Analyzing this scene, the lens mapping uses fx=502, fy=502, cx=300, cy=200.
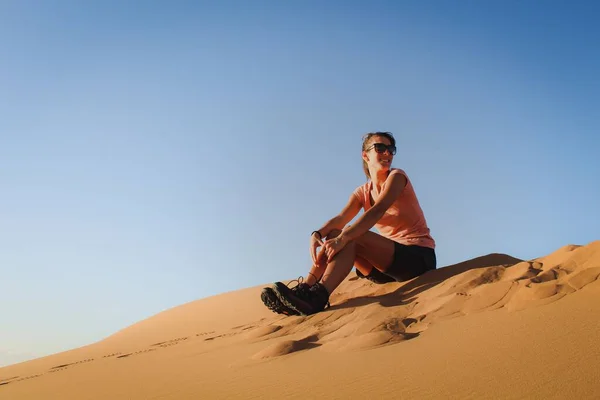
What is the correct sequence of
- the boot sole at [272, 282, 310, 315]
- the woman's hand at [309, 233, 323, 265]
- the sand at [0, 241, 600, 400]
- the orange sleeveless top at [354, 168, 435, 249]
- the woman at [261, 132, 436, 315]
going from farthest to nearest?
the orange sleeveless top at [354, 168, 435, 249], the woman's hand at [309, 233, 323, 265], the woman at [261, 132, 436, 315], the boot sole at [272, 282, 310, 315], the sand at [0, 241, 600, 400]

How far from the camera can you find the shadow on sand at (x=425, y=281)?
413cm

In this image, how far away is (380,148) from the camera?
4918 mm

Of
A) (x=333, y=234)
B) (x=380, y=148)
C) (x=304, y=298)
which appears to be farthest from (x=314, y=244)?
(x=380, y=148)

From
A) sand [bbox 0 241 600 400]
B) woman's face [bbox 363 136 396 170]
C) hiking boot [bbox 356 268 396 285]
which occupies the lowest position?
sand [bbox 0 241 600 400]

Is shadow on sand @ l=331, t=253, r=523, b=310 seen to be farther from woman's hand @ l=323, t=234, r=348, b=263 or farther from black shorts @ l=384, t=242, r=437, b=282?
woman's hand @ l=323, t=234, r=348, b=263

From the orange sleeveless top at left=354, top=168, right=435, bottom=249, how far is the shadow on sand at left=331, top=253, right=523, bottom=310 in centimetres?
34

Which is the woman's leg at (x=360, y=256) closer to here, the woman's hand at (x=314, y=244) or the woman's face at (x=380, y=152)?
the woman's hand at (x=314, y=244)

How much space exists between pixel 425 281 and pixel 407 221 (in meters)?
Answer: 0.68

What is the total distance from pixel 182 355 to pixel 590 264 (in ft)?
10.2

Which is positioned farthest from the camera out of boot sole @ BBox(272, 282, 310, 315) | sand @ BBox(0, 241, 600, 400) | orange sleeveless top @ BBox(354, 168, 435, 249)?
Answer: orange sleeveless top @ BBox(354, 168, 435, 249)

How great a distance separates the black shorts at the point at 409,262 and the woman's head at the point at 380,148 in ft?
2.75

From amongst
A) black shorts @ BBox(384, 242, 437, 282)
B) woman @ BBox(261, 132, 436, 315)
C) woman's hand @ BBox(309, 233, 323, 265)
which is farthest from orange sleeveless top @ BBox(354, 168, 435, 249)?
woman's hand @ BBox(309, 233, 323, 265)

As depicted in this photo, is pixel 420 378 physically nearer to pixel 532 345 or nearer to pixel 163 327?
pixel 532 345

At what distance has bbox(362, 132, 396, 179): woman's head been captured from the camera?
4.92 metres
